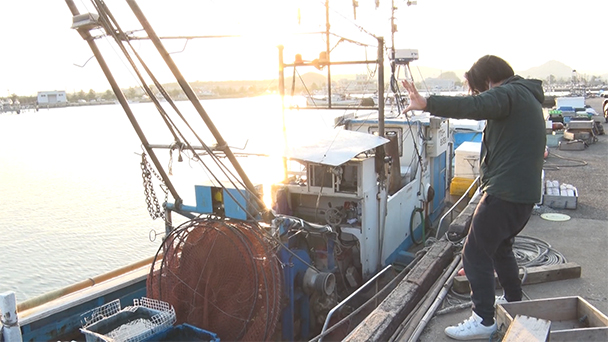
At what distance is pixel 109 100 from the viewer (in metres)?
131

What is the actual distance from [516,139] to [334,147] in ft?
11.9

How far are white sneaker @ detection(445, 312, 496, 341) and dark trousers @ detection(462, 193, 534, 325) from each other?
4cm

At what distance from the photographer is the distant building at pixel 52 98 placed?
12650 cm

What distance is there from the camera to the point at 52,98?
13075 cm

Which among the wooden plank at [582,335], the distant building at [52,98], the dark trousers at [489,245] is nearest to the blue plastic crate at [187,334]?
the dark trousers at [489,245]

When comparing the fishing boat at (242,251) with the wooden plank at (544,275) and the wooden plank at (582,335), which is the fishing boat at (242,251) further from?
the wooden plank at (582,335)

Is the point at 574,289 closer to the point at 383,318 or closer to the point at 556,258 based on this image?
the point at 556,258

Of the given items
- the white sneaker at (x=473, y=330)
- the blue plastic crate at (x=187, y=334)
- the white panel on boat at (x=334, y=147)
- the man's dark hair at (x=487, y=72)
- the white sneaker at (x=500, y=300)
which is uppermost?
the man's dark hair at (x=487, y=72)

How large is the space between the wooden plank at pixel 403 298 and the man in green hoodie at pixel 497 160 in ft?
2.42

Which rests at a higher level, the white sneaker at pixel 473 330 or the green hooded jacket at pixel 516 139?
the green hooded jacket at pixel 516 139

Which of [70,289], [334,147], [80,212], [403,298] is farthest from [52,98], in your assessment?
[403,298]

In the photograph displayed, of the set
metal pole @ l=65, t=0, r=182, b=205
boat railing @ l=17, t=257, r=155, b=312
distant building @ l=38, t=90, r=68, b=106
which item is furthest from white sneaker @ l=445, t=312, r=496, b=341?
distant building @ l=38, t=90, r=68, b=106

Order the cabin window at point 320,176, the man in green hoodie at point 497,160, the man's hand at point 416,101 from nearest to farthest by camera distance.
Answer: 1. the man's hand at point 416,101
2. the man in green hoodie at point 497,160
3. the cabin window at point 320,176

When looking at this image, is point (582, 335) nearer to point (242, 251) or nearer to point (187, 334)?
point (242, 251)
